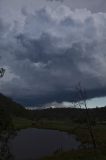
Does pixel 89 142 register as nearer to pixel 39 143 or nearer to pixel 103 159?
pixel 39 143

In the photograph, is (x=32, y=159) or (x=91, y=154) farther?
(x=32, y=159)

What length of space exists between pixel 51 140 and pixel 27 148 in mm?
22467

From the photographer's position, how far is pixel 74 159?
67438 millimetres

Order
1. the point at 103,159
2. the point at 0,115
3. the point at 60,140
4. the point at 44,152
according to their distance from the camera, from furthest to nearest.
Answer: the point at 60,140 → the point at 44,152 → the point at 103,159 → the point at 0,115

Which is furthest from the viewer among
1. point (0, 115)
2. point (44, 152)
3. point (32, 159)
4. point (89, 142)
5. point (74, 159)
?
point (89, 142)

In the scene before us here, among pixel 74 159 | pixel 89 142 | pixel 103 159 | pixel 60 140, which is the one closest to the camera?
pixel 103 159

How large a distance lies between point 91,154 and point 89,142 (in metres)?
34.6

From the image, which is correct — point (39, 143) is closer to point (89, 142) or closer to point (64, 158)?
point (89, 142)

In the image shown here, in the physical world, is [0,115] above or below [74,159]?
above

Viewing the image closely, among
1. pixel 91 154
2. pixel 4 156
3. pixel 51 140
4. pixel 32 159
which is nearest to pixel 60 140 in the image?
pixel 51 140

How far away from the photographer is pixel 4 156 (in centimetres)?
6288

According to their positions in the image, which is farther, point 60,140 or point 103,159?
point 60,140

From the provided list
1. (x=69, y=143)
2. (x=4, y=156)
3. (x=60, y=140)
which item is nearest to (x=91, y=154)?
(x=4, y=156)

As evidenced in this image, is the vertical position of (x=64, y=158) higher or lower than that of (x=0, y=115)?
lower
